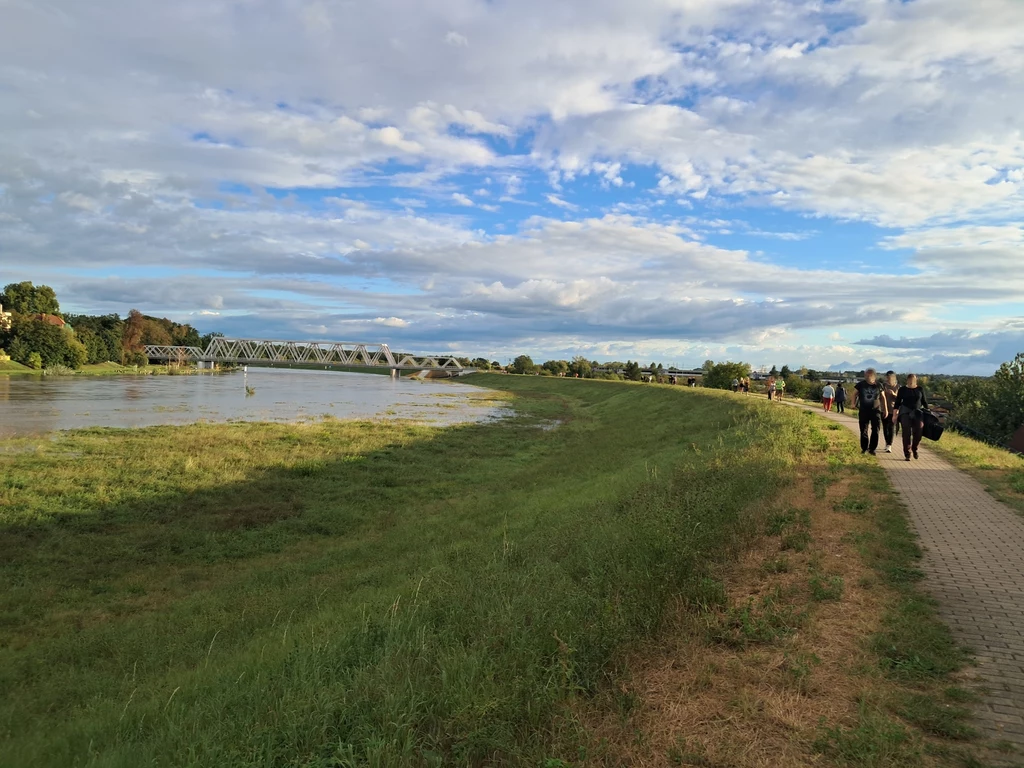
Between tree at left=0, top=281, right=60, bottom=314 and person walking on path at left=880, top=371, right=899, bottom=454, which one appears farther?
tree at left=0, top=281, right=60, bottom=314

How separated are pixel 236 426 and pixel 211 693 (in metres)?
29.8

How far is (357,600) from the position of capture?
9578 millimetres

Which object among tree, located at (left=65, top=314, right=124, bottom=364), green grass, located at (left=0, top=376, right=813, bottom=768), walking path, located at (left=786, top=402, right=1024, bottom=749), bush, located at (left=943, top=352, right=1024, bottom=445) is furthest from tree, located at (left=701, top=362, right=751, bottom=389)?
tree, located at (left=65, top=314, right=124, bottom=364)

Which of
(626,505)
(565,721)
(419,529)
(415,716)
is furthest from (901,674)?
(419,529)

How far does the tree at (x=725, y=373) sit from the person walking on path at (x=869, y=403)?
171ft

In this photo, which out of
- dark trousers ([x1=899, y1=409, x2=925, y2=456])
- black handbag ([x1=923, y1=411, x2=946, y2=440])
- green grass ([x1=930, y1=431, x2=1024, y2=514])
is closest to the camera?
green grass ([x1=930, y1=431, x2=1024, y2=514])

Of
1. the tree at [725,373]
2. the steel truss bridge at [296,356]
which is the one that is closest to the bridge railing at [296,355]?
the steel truss bridge at [296,356]

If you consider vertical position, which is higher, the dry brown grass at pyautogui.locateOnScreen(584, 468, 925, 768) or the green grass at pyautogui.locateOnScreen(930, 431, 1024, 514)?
the green grass at pyautogui.locateOnScreen(930, 431, 1024, 514)

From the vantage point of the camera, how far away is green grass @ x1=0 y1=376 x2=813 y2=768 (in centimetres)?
443

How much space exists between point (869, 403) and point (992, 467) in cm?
280

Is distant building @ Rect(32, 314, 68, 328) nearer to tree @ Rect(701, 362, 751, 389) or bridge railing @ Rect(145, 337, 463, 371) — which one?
bridge railing @ Rect(145, 337, 463, 371)

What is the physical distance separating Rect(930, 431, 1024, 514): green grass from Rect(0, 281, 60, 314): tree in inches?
5779

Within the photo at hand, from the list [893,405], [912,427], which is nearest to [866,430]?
[893,405]

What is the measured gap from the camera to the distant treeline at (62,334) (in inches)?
4102
